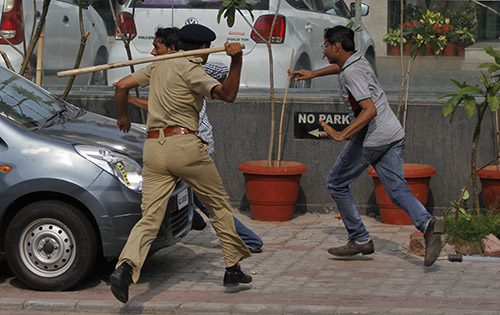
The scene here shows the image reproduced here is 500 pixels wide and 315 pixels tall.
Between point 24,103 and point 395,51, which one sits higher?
point 395,51

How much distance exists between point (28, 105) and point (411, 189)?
3.80m

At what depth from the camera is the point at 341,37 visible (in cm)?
726

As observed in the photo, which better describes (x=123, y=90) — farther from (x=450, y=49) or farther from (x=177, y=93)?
(x=450, y=49)

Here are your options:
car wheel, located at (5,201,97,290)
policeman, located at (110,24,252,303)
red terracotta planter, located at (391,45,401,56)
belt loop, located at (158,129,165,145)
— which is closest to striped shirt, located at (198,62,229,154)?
policeman, located at (110,24,252,303)

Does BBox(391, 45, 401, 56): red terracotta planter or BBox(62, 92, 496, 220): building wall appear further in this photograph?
BBox(391, 45, 401, 56): red terracotta planter

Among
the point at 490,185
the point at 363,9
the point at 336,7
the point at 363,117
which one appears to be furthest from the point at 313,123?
the point at 363,117

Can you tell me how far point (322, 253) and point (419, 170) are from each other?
1.63 m

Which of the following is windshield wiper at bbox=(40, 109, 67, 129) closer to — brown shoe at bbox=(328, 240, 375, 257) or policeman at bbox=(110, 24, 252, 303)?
policeman at bbox=(110, 24, 252, 303)

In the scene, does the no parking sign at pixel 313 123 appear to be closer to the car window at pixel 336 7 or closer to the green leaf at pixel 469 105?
the car window at pixel 336 7

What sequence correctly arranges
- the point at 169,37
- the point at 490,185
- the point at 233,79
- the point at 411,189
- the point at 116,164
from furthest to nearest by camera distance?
the point at 411,189 → the point at 490,185 → the point at 169,37 → the point at 116,164 → the point at 233,79

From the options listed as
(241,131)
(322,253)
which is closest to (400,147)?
(322,253)

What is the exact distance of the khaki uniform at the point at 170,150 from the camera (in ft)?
19.9

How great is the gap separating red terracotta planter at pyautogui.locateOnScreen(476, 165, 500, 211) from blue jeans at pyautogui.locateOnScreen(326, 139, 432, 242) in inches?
67.8

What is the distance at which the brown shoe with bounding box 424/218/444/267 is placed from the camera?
6.89 metres
